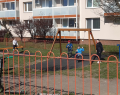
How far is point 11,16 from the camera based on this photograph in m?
33.3

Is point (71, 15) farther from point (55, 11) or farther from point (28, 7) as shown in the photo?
point (28, 7)

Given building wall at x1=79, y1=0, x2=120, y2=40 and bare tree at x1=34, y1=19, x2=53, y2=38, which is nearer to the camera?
building wall at x1=79, y1=0, x2=120, y2=40

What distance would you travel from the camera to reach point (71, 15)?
26.6 m

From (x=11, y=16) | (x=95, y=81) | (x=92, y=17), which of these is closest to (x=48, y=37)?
(x=92, y=17)

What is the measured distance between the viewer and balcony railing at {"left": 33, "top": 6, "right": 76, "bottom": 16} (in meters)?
26.5

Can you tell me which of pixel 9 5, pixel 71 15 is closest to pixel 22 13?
pixel 9 5

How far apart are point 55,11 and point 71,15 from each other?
2609 mm

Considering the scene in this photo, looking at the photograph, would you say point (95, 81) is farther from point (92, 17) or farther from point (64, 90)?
point (92, 17)

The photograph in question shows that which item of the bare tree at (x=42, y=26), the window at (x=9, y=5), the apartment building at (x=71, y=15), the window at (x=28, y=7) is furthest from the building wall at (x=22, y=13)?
the bare tree at (x=42, y=26)


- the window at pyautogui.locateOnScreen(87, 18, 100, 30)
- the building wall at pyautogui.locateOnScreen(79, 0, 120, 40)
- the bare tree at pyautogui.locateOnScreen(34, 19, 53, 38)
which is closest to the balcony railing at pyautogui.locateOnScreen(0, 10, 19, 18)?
the bare tree at pyautogui.locateOnScreen(34, 19, 53, 38)

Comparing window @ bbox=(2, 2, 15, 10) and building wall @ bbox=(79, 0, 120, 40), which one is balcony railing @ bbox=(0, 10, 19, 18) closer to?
window @ bbox=(2, 2, 15, 10)

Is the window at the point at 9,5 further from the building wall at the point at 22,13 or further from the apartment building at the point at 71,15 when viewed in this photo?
the building wall at the point at 22,13

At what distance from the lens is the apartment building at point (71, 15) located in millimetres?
24641

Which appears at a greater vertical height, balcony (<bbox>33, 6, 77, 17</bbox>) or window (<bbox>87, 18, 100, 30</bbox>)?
balcony (<bbox>33, 6, 77, 17</bbox>)
